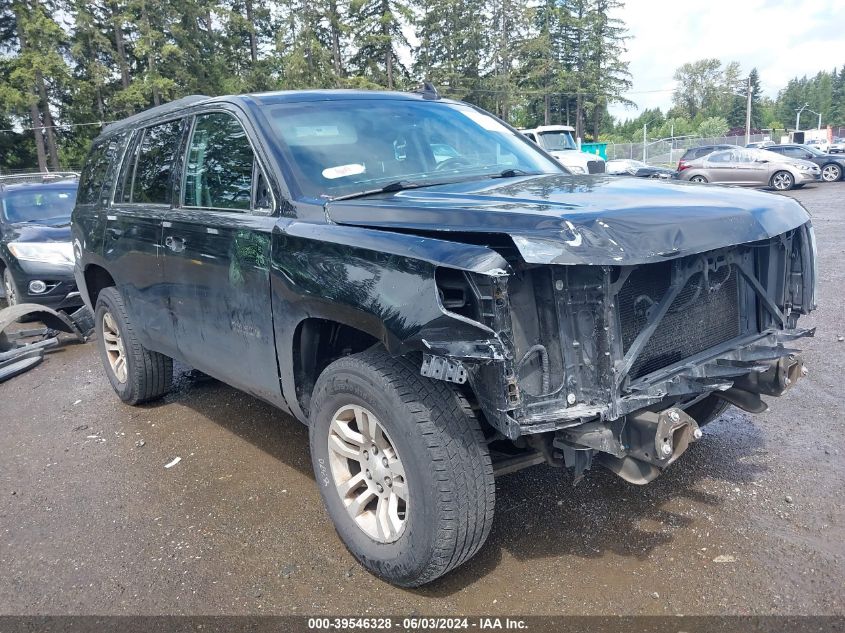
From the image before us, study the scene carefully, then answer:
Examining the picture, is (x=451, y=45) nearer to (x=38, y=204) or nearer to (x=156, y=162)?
(x=38, y=204)

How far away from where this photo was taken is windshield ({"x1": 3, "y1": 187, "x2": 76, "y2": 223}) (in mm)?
9133

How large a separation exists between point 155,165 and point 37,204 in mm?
6368

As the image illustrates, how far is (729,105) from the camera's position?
101062mm

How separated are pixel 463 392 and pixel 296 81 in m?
39.5

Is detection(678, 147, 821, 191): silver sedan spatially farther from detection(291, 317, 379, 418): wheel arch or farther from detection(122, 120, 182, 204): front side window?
detection(291, 317, 379, 418): wheel arch

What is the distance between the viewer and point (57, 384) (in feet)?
19.8

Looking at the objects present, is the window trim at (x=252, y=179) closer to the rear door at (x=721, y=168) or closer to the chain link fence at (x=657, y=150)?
the rear door at (x=721, y=168)

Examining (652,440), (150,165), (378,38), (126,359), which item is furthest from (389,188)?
(378,38)

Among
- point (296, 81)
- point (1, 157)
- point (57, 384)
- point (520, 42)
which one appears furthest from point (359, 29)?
point (57, 384)

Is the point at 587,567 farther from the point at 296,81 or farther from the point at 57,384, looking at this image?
the point at 296,81

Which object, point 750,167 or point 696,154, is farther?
point 696,154

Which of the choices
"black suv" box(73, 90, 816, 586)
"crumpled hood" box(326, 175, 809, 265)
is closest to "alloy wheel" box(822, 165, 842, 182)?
"black suv" box(73, 90, 816, 586)

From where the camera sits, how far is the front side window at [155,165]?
4078 mm

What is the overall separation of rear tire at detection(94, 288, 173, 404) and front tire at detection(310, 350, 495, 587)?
2470 millimetres
